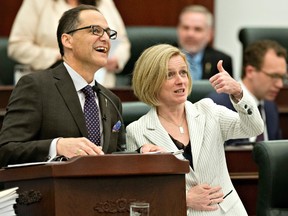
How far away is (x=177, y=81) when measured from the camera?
12.4ft

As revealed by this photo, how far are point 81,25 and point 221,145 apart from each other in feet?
2.46

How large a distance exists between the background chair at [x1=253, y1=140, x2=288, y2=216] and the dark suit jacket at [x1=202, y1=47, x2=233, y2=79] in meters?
2.33

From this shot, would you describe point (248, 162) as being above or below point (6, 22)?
below

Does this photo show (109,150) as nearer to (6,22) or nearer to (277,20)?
(6,22)

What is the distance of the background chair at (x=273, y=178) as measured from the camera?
12.5ft

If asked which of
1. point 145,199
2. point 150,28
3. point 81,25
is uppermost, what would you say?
point 150,28

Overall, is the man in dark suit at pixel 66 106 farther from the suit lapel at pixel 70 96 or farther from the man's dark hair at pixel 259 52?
the man's dark hair at pixel 259 52

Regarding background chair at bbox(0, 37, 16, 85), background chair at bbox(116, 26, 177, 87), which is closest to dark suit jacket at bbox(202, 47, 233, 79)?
background chair at bbox(116, 26, 177, 87)

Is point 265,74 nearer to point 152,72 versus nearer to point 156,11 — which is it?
point 156,11

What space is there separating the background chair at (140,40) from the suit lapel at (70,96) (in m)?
2.83

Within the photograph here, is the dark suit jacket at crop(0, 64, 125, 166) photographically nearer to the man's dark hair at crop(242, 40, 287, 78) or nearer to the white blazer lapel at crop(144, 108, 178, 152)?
the white blazer lapel at crop(144, 108, 178, 152)

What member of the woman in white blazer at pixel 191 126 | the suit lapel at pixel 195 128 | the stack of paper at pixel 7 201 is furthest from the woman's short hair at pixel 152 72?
the stack of paper at pixel 7 201

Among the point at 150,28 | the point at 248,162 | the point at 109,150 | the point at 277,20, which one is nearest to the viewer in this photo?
the point at 109,150

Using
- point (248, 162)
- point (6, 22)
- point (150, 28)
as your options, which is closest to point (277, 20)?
point (150, 28)
